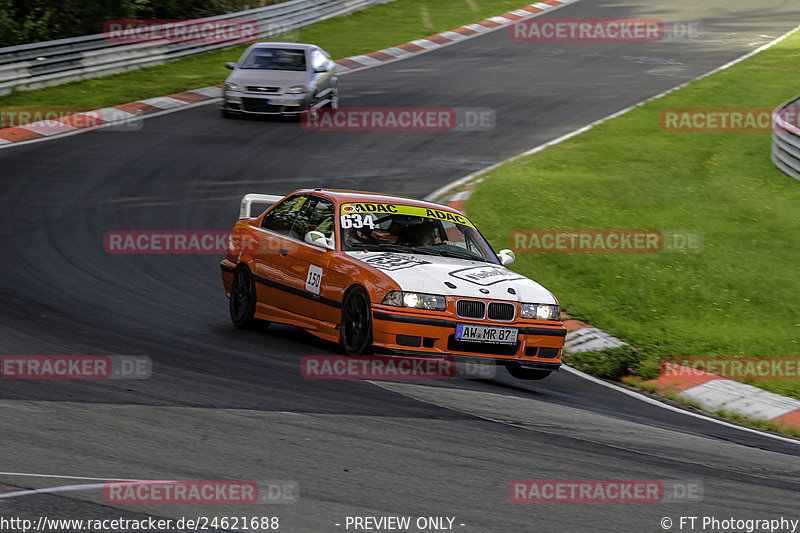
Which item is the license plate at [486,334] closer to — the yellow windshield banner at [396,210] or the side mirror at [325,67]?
the yellow windshield banner at [396,210]

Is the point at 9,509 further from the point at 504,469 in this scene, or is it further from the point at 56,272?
the point at 56,272

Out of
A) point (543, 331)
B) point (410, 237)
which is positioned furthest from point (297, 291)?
point (543, 331)

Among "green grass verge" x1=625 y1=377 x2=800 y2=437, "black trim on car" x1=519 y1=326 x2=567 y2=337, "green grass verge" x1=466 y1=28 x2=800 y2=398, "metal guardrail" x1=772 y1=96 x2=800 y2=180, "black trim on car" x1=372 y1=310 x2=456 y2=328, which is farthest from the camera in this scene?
"metal guardrail" x1=772 y1=96 x2=800 y2=180

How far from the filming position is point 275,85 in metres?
21.6

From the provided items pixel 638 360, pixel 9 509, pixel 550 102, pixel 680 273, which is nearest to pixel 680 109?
pixel 550 102

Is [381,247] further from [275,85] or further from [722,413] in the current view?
[275,85]

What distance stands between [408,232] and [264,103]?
1271 centimetres

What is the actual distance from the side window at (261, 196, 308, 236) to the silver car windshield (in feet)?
2.72

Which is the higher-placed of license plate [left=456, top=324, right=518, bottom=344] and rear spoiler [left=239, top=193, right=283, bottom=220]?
rear spoiler [left=239, top=193, right=283, bottom=220]

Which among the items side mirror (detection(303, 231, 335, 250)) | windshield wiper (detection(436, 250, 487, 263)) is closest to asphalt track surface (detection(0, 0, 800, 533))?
side mirror (detection(303, 231, 335, 250))

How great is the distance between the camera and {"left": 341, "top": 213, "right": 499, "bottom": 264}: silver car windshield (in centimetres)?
956

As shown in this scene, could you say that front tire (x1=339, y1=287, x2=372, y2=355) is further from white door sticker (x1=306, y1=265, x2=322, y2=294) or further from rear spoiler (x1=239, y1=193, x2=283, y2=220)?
rear spoiler (x1=239, y1=193, x2=283, y2=220)

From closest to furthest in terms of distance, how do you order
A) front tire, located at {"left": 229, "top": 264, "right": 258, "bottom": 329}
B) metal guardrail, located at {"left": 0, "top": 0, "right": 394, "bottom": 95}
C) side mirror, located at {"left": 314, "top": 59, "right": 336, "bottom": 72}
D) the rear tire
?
the rear tire
front tire, located at {"left": 229, "top": 264, "right": 258, "bottom": 329}
side mirror, located at {"left": 314, "top": 59, "right": 336, "bottom": 72}
metal guardrail, located at {"left": 0, "top": 0, "right": 394, "bottom": 95}

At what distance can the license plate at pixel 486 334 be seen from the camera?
862 centimetres
